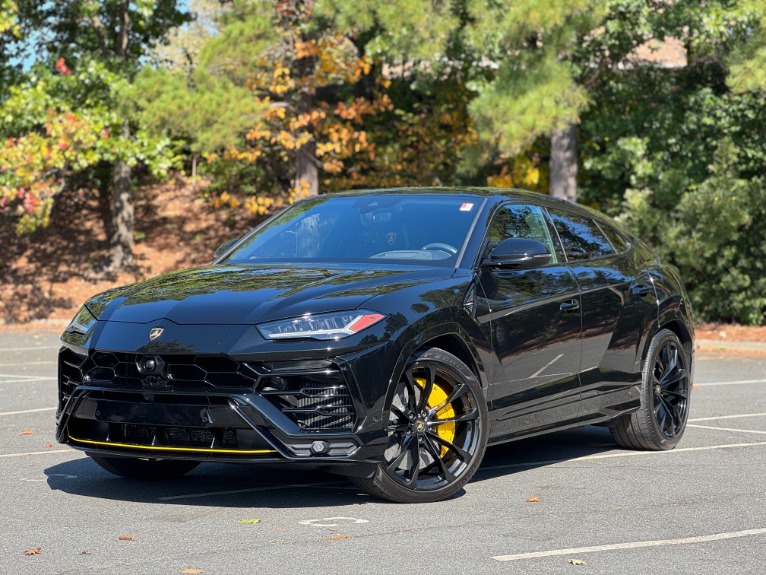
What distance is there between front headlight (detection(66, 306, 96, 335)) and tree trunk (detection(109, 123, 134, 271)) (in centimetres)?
2032

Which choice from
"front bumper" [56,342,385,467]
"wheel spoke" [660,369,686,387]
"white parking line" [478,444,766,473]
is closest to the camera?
"front bumper" [56,342,385,467]

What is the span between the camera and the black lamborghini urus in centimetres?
646

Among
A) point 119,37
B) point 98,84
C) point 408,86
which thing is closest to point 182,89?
point 98,84

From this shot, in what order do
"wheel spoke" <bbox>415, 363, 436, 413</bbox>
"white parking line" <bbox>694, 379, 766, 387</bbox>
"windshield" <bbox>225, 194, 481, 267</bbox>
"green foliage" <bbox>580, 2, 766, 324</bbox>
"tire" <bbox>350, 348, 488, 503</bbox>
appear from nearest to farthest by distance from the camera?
"tire" <bbox>350, 348, 488, 503</bbox> < "wheel spoke" <bbox>415, 363, 436, 413</bbox> < "windshield" <bbox>225, 194, 481, 267</bbox> < "white parking line" <bbox>694, 379, 766, 387</bbox> < "green foliage" <bbox>580, 2, 766, 324</bbox>

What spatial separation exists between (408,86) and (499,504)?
22326 millimetres

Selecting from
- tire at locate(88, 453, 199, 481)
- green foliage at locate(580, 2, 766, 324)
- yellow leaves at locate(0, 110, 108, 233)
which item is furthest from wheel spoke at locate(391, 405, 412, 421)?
yellow leaves at locate(0, 110, 108, 233)

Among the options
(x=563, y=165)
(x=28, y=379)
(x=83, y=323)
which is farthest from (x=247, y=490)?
(x=563, y=165)

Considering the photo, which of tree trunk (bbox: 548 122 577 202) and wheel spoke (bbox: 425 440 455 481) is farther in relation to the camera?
tree trunk (bbox: 548 122 577 202)

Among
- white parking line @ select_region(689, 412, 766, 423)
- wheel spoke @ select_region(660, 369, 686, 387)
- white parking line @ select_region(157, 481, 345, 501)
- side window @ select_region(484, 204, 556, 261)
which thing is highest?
side window @ select_region(484, 204, 556, 261)

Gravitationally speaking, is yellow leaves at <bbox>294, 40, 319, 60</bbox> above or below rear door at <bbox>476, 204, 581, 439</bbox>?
above

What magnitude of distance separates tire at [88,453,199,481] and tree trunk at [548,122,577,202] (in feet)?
50.7

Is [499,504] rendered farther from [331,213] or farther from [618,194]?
[618,194]

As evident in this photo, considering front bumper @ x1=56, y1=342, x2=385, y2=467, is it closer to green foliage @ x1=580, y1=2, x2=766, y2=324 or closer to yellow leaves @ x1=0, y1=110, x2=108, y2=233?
green foliage @ x1=580, y1=2, x2=766, y2=324

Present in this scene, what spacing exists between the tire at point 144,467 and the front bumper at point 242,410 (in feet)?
3.33
